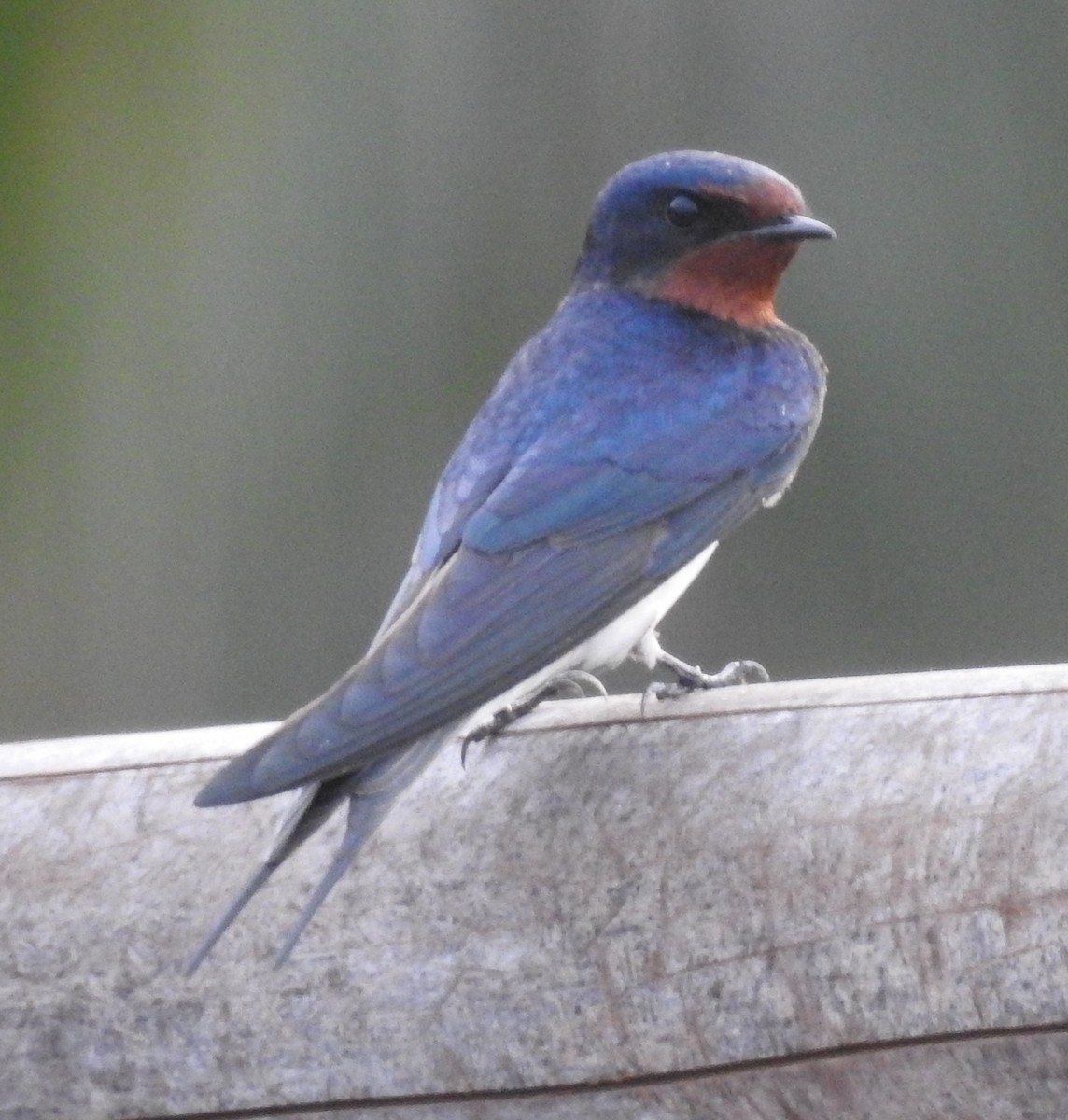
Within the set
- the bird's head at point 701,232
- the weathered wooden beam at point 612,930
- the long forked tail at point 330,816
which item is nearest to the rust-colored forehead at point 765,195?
the bird's head at point 701,232

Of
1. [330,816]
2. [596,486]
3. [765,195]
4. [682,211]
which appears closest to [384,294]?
[682,211]

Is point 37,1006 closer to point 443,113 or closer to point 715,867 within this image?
point 715,867

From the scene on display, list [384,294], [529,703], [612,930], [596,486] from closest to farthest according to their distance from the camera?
[612,930] < [529,703] < [596,486] < [384,294]

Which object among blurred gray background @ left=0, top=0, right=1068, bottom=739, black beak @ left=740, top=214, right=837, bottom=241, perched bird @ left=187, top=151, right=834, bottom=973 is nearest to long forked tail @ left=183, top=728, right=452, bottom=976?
perched bird @ left=187, top=151, right=834, bottom=973

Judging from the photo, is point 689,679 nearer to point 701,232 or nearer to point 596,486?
point 596,486

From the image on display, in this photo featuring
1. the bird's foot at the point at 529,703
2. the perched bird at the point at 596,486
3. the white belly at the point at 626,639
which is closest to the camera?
the perched bird at the point at 596,486

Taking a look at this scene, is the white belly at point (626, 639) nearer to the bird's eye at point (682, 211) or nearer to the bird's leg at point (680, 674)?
the bird's leg at point (680, 674)
